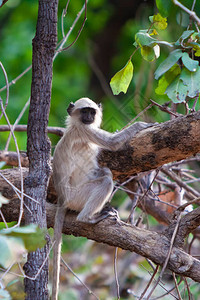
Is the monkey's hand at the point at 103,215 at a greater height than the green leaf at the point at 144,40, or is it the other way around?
the green leaf at the point at 144,40

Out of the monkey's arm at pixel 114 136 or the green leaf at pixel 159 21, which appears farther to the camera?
the monkey's arm at pixel 114 136

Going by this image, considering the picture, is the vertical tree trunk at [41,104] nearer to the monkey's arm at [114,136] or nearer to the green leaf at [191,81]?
the green leaf at [191,81]

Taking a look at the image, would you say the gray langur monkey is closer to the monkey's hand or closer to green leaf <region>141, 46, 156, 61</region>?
the monkey's hand

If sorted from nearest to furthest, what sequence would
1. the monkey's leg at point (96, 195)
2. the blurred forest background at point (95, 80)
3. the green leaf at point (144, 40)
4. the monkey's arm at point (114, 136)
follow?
→ the green leaf at point (144, 40)
the monkey's leg at point (96, 195)
the monkey's arm at point (114, 136)
the blurred forest background at point (95, 80)

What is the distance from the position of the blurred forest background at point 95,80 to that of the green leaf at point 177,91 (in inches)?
27.6

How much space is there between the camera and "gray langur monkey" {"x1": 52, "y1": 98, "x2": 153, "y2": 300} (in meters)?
3.93

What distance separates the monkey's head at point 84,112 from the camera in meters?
4.59

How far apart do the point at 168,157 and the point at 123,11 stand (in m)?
9.58

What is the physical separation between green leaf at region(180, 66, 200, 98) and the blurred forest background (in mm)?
682

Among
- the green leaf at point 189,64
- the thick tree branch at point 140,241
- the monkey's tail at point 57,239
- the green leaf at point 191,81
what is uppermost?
the green leaf at point 189,64

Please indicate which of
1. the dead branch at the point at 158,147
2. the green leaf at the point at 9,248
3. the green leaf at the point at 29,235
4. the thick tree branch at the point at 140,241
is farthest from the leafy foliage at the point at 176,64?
the green leaf at the point at 9,248

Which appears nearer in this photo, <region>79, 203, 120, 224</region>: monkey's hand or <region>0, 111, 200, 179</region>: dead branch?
<region>0, 111, 200, 179</region>: dead branch

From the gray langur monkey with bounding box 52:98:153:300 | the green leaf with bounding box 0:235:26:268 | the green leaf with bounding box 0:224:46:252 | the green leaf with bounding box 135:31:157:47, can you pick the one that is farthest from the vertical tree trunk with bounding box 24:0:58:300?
the green leaf with bounding box 0:235:26:268

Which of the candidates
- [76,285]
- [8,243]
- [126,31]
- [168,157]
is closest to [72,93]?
[126,31]
